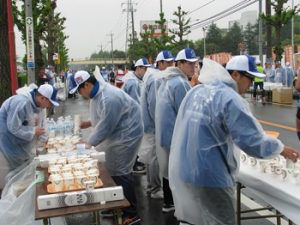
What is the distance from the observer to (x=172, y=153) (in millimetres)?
3633

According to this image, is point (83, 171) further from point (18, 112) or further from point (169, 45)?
point (169, 45)

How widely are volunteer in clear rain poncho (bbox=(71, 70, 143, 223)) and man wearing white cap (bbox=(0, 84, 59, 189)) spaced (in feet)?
1.61

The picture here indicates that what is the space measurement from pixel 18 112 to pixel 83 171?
1649 millimetres

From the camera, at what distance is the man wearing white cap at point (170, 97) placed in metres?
5.24

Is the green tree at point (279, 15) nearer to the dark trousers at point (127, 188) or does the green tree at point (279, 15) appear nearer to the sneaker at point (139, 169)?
the sneaker at point (139, 169)

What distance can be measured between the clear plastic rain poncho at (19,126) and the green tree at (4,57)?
432cm

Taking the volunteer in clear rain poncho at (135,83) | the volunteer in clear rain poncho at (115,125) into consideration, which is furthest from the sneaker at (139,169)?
the volunteer in clear rain poncho at (115,125)

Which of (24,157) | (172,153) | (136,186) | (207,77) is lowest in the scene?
(136,186)

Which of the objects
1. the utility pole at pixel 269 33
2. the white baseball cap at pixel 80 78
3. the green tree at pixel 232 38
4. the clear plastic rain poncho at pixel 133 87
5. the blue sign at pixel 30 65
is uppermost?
the green tree at pixel 232 38

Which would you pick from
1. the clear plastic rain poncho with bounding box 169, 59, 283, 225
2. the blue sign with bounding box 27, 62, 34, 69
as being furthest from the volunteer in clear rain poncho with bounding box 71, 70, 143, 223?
the blue sign with bounding box 27, 62, 34, 69

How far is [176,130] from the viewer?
142 inches

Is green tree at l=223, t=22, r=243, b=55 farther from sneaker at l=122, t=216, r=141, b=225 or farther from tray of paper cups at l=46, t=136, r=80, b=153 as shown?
sneaker at l=122, t=216, r=141, b=225

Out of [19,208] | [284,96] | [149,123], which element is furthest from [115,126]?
[284,96]

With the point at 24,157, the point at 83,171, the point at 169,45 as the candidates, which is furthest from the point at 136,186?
the point at 169,45
